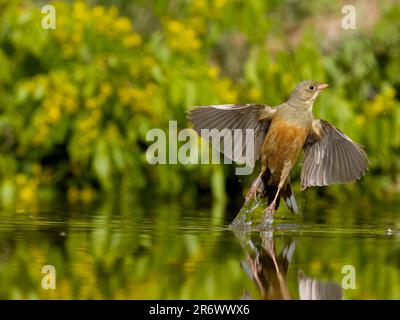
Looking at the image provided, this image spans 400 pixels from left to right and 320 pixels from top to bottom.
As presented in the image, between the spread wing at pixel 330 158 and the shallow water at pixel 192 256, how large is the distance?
36 cm

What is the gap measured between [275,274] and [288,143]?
7.72 ft

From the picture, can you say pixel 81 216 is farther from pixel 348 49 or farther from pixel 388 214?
pixel 348 49

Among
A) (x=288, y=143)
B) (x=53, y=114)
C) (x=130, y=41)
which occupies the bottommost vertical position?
(x=288, y=143)

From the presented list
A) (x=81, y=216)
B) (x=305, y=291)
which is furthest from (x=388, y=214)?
(x=305, y=291)

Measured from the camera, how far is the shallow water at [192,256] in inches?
187

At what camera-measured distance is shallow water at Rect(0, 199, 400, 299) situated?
475cm

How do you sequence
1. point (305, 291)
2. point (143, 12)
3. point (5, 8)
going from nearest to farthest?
point (305, 291) < point (5, 8) < point (143, 12)

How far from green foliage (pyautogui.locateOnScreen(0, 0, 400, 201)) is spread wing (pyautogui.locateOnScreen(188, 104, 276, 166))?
334cm

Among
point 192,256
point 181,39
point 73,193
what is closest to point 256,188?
point 192,256

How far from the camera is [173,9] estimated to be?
44.2 ft

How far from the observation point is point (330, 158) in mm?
7848

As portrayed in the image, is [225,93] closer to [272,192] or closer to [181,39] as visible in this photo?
[181,39]


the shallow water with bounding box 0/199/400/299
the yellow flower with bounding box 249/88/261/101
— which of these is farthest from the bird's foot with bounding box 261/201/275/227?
the yellow flower with bounding box 249/88/261/101
